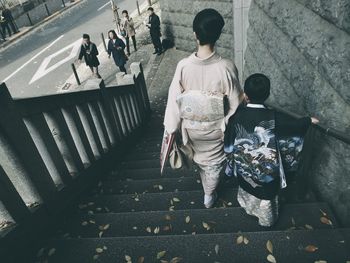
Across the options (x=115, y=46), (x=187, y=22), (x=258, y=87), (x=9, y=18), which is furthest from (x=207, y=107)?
(x=9, y=18)

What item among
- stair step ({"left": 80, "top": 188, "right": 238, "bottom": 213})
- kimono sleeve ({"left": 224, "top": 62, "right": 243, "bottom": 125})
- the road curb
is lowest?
the road curb

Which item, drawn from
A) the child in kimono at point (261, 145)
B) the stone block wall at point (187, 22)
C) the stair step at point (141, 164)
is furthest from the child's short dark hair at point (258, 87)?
the stone block wall at point (187, 22)

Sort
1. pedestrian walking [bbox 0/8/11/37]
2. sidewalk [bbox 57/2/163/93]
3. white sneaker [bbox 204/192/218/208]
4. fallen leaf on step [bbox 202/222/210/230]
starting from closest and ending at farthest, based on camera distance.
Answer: fallen leaf on step [bbox 202/222/210/230] < white sneaker [bbox 204/192/218/208] < sidewalk [bbox 57/2/163/93] < pedestrian walking [bbox 0/8/11/37]

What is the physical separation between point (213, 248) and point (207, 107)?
130cm

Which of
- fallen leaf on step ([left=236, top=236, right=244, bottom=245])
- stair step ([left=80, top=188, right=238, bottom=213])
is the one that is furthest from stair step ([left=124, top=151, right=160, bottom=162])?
fallen leaf on step ([left=236, top=236, right=244, bottom=245])

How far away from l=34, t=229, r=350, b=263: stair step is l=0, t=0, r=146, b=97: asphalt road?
1007 cm

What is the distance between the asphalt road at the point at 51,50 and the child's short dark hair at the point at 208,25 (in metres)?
10.4

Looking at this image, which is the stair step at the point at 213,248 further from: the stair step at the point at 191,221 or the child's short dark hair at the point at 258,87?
the child's short dark hair at the point at 258,87

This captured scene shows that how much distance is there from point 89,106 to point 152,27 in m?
8.28

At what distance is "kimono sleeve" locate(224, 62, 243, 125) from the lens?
9.72ft

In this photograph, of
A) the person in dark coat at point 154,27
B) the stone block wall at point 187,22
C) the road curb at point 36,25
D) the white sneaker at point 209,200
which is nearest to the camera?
the white sneaker at point 209,200

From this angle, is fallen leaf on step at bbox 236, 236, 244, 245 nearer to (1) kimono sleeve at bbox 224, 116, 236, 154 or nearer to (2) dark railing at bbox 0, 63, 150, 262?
(1) kimono sleeve at bbox 224, 116, 236, 154

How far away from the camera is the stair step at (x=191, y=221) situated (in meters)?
3.04

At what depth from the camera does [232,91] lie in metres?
3.03
